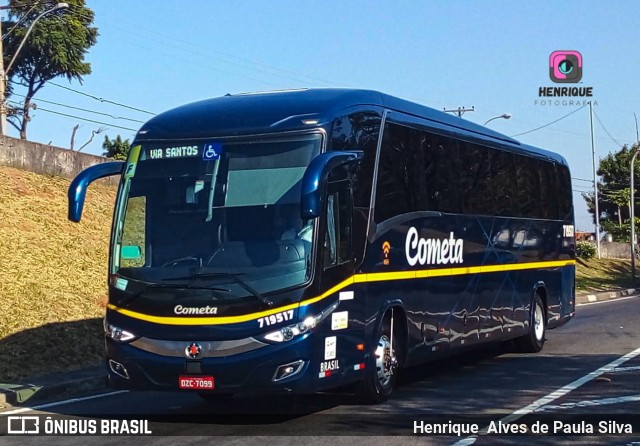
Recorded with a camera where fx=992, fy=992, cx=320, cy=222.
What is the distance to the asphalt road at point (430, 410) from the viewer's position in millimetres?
8836

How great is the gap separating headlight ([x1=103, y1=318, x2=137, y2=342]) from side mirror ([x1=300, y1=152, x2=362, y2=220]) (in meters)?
2.14

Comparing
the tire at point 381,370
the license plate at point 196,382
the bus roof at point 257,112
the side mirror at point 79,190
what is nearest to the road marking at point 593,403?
the tire at point 381,370

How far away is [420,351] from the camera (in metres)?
11.9

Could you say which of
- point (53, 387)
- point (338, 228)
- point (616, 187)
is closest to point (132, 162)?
point (338, 228)

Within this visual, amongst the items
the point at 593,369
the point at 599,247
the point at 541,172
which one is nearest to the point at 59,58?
the point at 599,247

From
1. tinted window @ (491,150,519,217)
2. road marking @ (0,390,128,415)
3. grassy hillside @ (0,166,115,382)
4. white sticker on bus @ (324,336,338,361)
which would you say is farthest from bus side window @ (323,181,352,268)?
grassy hillside @ (0,166,115,382)

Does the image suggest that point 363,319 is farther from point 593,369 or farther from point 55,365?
point 55,365

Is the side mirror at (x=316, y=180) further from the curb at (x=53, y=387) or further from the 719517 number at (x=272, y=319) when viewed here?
the curb at (x=53, y=387)

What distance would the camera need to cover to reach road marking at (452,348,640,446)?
28.4ft

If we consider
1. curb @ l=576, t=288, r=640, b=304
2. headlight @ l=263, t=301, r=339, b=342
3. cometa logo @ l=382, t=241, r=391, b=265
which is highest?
cometa logo @ l=382, t=241, r=391, b=265

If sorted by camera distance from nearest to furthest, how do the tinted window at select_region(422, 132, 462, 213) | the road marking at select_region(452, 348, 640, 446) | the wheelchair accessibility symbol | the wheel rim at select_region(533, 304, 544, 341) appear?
1. the road marking at select_region(452, 348, 640, 446)
2. the wheelchair accessibility symbol
3. the tinted window at select_region(422, 132, 462, 213)
4. the wheel rim at select_region(533, 304, 544, 341)

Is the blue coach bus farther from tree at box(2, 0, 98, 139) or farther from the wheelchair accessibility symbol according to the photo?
tree at box(2, 0, 98, 139)

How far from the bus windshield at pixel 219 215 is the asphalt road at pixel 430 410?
1.45m

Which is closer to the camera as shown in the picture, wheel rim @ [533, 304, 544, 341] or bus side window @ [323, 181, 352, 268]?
bus side window @ [323, 181, 352, 268]
